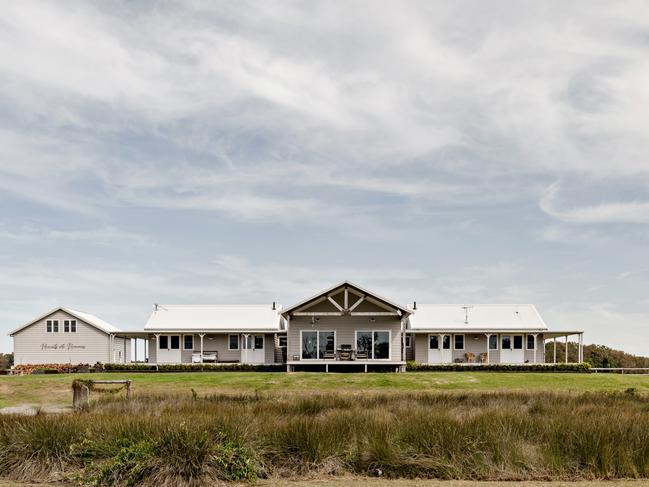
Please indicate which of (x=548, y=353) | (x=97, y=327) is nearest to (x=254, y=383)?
(x=97, y=327)

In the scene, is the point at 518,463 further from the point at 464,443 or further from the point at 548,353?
the point at 548,353

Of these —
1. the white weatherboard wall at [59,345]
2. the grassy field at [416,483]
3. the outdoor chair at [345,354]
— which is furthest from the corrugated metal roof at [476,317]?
the grassy field at [416,483]

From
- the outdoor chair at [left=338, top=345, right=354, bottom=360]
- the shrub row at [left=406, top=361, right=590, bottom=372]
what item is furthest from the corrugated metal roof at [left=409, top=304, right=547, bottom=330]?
the outdoor chair at [left=338, top=345, right=354, bottom=360]

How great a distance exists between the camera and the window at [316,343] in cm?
3972

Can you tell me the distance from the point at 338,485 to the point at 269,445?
1.60m

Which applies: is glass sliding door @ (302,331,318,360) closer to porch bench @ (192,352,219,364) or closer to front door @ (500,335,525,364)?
porch bench @ (192,352,219,364)

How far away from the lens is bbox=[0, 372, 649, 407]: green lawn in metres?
29.2

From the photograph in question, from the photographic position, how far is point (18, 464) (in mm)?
11523

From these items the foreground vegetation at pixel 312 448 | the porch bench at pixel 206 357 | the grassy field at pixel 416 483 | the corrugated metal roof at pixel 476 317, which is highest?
the corrugated metal roof at pixel 476 317

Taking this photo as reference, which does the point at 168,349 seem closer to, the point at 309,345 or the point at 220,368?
the point at 220,368

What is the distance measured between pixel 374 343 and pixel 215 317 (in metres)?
11.7

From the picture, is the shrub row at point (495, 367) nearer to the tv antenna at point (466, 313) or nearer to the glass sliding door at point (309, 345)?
the tv antenna at point (466, 313)

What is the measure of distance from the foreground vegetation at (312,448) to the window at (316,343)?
27.1 meters

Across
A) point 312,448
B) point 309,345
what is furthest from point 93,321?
point 312,448
